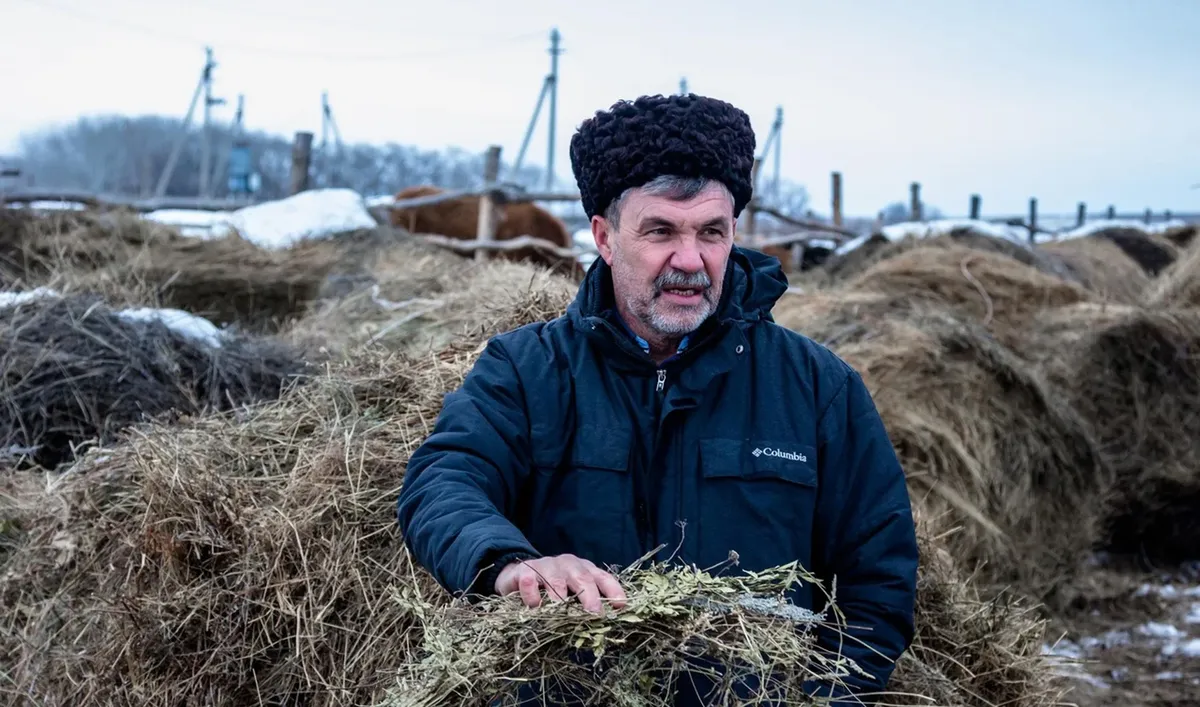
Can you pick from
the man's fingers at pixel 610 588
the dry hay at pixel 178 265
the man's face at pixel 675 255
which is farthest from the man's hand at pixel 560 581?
the dry hay at pixel 178 265

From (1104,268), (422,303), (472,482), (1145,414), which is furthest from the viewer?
(1104,268)

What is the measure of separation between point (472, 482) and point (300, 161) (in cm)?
1169

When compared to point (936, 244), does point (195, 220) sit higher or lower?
lower

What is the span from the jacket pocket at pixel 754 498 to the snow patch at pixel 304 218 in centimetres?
728

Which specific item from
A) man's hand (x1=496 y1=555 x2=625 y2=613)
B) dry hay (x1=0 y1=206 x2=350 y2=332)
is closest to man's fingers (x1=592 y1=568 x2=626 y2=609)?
man's hand (x1=496 y1=555 x2=625 y2=613)

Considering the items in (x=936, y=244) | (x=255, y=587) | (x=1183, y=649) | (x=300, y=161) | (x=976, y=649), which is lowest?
(x=1183, y=649)

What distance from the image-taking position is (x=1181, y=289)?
322 inches

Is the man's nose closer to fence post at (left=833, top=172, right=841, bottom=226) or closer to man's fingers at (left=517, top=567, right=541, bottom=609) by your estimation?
man's fingers at (left=517, top=567, right=541, bottom=609)

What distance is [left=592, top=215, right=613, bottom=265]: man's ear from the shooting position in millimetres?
2293

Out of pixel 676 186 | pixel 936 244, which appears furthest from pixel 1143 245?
pixel 676 186

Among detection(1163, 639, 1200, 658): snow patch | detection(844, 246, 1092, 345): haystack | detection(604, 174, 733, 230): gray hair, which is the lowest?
detection(1163, 639, 1200, 658): snow patch

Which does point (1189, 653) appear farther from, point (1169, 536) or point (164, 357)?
point (164, 357)

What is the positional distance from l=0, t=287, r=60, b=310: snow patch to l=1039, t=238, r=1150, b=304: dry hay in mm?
9197

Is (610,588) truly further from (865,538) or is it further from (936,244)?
(936,244)
